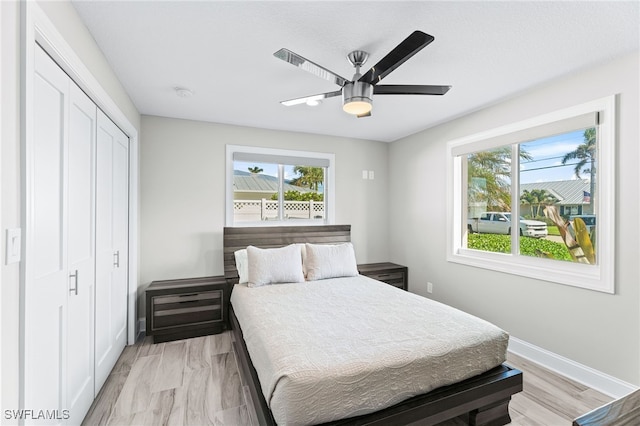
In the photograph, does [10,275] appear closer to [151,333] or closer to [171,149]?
[151,333]

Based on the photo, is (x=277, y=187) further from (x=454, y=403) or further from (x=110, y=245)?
(x=454, y=403)

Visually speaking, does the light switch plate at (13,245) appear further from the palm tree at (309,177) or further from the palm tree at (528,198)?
the palm tree at (528,198)

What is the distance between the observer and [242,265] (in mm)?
3365

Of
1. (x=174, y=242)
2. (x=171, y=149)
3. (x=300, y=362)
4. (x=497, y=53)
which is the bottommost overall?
(x=300, y=362)

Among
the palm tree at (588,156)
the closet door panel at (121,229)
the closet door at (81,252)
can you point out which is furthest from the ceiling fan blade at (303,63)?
the palm tree at (588,156)

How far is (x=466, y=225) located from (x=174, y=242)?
3.57m

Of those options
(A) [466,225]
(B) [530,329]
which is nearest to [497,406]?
(B) [530,329]

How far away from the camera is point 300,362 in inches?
61.3

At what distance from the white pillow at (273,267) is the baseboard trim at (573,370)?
7.42 feet

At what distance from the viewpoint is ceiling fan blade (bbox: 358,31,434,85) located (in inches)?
57.8

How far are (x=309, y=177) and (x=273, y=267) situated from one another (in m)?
1.64

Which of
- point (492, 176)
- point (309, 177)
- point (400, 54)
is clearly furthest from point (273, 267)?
point (492, 176)

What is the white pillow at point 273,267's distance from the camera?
10.3ft

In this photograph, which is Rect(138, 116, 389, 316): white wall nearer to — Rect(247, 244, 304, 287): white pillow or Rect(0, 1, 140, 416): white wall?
Rect(247, 244, 304, 287): white pillow
